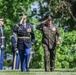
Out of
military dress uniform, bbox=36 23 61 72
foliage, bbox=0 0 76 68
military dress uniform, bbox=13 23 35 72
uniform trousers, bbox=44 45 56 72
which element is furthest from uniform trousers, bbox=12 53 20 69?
military dress uniform, bbox=36 23 61 72

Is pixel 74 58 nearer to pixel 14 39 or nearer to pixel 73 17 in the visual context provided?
pixel 73 17

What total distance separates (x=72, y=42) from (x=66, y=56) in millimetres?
982

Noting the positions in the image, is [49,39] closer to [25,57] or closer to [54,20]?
[25,57]

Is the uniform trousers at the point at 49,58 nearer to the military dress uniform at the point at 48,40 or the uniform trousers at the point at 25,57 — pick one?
the military dress uniform at the point at 48,40

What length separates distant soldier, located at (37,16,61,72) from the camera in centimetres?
1681

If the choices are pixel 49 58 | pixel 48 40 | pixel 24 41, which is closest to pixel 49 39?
pixel 48 40

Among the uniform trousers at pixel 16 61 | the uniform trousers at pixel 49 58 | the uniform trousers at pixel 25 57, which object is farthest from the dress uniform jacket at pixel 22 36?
the uniform trousers at pixel 16 61

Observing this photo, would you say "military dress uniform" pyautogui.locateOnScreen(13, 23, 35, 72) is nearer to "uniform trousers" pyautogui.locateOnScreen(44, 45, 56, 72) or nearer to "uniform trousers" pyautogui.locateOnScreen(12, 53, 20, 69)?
"uniform trousers" pyautogui.locateOnScreen(44, 45, 56, 72)

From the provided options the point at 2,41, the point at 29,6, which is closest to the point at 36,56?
the point at 29,6

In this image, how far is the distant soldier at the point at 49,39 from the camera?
1681 centimetres

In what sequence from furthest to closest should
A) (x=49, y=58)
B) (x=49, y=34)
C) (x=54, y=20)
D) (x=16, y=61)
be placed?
1. (x=54, y=20)
2. (x=16, y=61)
3. (x=49, y=58)
4. (x=49, y=34)

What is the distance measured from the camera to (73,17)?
1357 inches

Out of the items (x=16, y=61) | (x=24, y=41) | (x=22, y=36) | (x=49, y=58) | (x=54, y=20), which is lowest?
(x=49, y=58)

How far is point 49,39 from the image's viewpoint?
1689cm
